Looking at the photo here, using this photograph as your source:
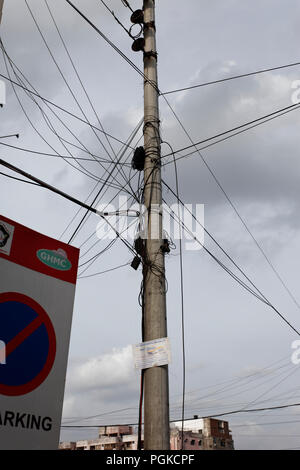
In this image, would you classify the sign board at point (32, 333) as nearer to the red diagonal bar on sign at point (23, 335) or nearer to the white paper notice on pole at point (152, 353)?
the red diagonal bar on sign at point (23, 335)

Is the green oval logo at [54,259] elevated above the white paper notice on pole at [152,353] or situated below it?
above

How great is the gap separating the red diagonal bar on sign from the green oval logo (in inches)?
21.7

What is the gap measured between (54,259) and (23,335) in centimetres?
81

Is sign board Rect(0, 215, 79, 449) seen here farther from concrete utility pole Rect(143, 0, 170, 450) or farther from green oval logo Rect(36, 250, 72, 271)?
concrete utility pole Rect(143, 0, 170, 450)

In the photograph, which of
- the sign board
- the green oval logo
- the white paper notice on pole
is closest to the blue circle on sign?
the sign board

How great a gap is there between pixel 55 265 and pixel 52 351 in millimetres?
833

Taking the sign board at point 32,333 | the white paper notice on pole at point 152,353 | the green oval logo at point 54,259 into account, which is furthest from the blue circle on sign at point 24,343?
the white paper notice on pole at point 152,353

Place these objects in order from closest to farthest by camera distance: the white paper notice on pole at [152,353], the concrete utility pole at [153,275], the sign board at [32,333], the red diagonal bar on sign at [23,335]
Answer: the sign board at [32,333], the red diagonal bar on sign at [23,335], the concrete utility pole at [153,275], the white paper notice on pole at [152,353]

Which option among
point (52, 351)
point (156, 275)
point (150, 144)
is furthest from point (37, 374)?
point (150, 144)

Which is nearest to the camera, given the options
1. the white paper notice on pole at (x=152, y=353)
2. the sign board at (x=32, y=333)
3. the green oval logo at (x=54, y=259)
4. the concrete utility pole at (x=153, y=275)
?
the sign board at (x=32, y=333)

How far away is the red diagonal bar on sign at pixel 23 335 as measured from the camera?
3.37 meters

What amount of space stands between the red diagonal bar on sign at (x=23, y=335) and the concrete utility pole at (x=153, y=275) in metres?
1.94

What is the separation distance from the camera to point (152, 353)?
499 cm

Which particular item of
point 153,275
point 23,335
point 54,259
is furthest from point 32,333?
point 153,275
